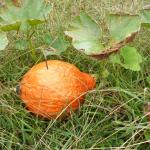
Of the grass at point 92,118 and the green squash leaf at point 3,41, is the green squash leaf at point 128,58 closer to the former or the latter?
the grass at point 92,118

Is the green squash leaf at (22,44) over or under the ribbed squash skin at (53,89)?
over

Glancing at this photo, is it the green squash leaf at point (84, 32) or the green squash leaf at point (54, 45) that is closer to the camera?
the green squash leaf at point (84, 32)

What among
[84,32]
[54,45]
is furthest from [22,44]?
[84,32]

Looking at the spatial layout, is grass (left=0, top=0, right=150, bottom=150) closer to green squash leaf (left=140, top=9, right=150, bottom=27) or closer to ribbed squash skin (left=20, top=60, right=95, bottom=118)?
ribbed squash skin (left=20, top=60, right=95, bottom=118)

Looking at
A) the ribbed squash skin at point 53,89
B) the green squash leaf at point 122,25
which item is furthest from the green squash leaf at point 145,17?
the ribbed squash skin at point 53,89

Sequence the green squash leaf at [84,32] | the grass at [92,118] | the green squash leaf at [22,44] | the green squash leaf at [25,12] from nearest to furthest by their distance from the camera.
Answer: the grass at [92,118] < the green squash leaf at [84,32] < the green squash leaf at [25,12] < the green squash leaf at [22,44]

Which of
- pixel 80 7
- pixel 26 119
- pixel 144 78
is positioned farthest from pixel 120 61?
pixel 80 7

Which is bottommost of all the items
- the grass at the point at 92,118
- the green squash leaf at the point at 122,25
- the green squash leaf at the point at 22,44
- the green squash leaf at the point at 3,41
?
the grass at the point at 92,118
